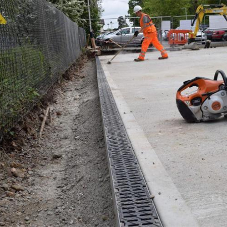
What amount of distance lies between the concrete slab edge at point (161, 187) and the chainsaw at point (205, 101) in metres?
0.64

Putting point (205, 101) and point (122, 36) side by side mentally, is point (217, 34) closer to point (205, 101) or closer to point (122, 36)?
point (122, 36)

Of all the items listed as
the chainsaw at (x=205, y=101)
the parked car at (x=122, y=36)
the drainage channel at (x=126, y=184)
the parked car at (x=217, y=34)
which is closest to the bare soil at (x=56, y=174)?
the drainage channel at (x=126, y=184)

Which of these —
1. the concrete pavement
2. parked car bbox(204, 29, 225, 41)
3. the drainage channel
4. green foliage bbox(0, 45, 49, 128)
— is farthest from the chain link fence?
parked car bbox(204, 29, 225, 41)

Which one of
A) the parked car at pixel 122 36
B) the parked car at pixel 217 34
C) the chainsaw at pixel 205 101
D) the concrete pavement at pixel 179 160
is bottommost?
the parked car at pixel 217 34

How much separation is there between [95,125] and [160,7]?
54.1 metres

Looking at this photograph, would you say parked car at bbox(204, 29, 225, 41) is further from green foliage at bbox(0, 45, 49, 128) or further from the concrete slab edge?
the concrete slab edge

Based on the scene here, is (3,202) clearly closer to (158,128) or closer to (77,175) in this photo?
(77,175)

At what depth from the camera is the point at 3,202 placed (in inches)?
141

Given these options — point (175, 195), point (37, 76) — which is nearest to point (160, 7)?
point (37, 76)

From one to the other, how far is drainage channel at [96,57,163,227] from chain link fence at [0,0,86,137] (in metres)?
1.14

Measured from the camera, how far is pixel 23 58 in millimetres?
5867

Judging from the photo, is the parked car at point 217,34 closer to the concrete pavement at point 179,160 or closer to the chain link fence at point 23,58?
the chain link fence at point 23,58

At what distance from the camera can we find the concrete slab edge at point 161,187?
2.72 m

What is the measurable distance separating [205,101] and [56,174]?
6.57 ft
